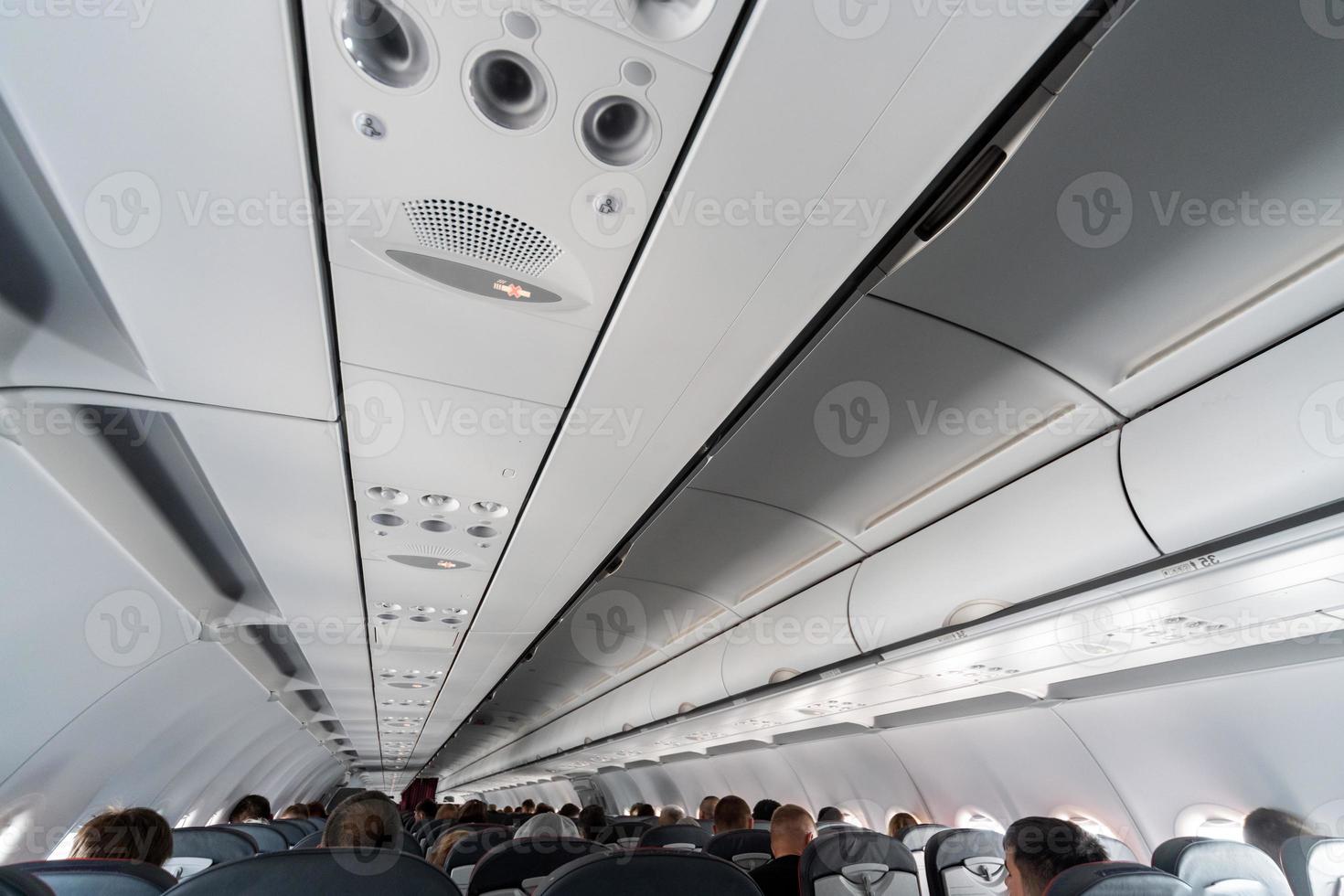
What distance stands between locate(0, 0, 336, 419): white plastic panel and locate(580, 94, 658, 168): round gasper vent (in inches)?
26.8

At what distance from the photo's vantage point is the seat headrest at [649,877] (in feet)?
6.15

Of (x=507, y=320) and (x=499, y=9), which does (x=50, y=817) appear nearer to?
(x=507, y=320)

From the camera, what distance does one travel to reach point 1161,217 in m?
2.31

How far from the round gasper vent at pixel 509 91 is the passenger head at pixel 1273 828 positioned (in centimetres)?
648

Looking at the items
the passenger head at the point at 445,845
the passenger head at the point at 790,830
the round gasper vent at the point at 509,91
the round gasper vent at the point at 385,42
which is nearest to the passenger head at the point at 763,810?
the passenger head at the point at 445,845

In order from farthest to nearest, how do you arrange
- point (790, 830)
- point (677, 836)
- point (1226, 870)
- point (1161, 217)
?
point (677, 836) < point (790, 830) < point (1226, 870) < point (1161, 217)

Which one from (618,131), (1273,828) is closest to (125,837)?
(618,131)

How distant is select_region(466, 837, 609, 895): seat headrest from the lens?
162 inches

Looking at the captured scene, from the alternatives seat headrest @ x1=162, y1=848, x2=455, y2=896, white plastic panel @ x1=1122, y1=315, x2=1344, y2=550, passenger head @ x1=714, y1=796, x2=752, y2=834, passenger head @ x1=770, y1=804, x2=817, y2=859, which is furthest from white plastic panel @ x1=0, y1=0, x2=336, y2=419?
passenger head @ x1=714, y1=796, x2=752, y2=834

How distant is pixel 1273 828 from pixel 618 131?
21.2 feet

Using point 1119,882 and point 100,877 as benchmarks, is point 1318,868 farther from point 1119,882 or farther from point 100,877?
point 100,877

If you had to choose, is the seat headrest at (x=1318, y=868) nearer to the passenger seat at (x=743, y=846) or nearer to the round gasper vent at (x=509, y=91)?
the passenger seat at (x=743, y=846)

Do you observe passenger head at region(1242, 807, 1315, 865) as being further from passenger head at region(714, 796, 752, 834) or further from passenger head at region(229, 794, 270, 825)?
passenger head at region(229, 794, 270, 825)

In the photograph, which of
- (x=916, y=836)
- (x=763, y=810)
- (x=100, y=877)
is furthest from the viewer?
(x=763, y=810)
